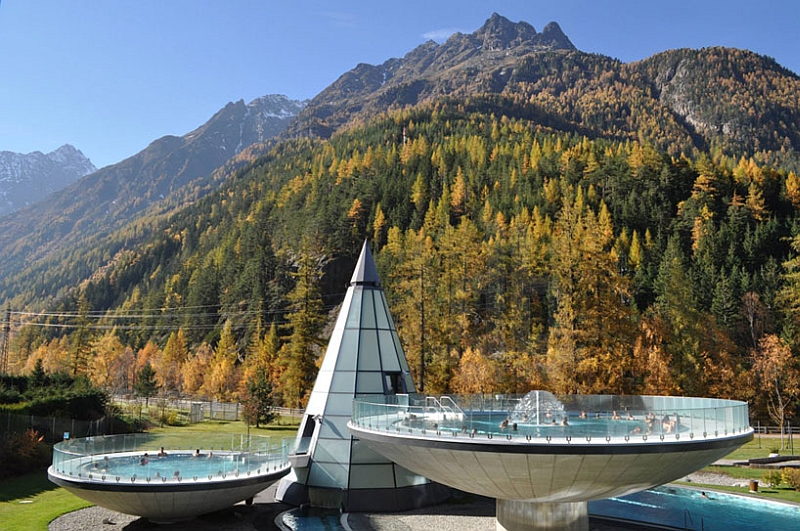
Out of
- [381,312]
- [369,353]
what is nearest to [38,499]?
[369,353]

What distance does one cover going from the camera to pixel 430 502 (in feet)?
73.6

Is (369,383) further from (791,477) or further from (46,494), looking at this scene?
(791,477)

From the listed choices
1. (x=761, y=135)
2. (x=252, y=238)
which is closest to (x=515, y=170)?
(x=252, y=238)

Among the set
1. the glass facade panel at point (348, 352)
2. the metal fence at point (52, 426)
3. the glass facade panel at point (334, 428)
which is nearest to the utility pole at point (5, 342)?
the metal fence at point (52, 426)

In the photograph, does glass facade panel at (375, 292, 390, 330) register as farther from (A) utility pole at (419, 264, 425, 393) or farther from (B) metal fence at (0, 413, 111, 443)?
(A) utility pole at (419, 264, 425, 393)

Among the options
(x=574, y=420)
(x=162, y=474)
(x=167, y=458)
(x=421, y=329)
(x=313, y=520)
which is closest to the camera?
(x=574, y=420)

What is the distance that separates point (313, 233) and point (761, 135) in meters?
164

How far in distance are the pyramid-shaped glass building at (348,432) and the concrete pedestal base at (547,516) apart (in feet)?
18.3

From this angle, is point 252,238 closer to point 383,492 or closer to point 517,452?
point 383,492

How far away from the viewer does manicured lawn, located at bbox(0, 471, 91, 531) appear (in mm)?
19203

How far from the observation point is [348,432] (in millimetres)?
22125

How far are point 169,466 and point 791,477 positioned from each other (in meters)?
26.9

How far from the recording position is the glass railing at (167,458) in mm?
18484

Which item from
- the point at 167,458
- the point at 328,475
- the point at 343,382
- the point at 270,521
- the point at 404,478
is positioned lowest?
the point at 270,521
